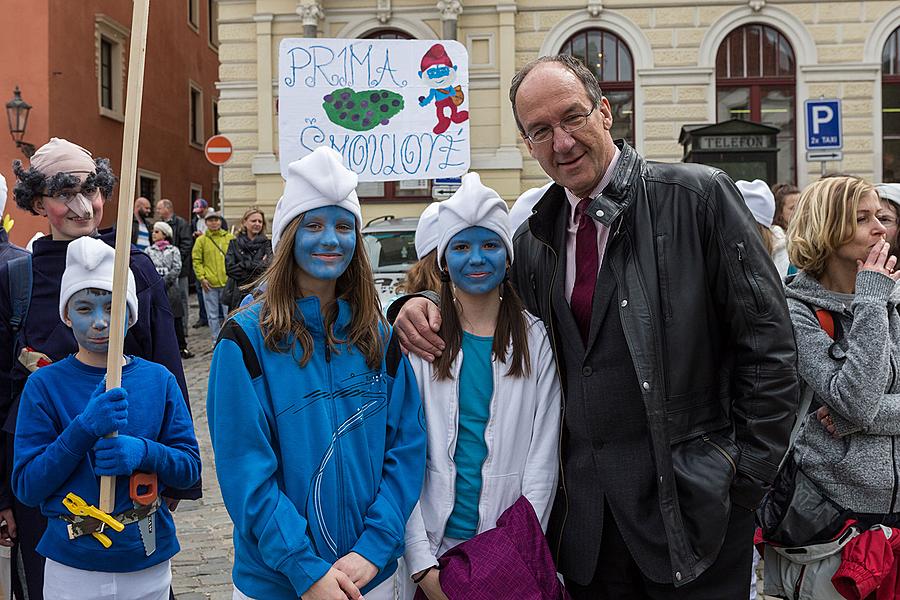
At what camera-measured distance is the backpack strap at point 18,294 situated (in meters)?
3.45

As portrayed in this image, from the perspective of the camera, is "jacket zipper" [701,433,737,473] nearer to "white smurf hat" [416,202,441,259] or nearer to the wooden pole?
the wooden pole

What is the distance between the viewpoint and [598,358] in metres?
2.79

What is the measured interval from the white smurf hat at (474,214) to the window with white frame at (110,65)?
22221 mm

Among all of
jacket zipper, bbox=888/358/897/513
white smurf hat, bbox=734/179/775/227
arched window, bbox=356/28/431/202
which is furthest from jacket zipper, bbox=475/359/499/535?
arched window, bbox=356/28/431/202

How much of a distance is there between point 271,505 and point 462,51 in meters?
5.06

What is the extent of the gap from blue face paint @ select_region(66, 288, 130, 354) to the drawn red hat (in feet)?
13.5

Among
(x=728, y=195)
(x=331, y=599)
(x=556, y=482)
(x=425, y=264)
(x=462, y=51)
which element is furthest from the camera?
(x=462, y=51)

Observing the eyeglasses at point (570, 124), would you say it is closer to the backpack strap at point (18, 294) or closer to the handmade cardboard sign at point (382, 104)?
the backpack strap at point (18, 294)

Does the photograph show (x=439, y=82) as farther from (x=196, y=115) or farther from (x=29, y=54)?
(x=196, y=115)

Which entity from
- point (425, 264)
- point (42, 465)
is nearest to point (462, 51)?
point (425, 264)

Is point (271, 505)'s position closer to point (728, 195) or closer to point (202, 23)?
point (728, 195)

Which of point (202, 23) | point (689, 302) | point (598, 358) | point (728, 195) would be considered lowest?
point (598, 358)

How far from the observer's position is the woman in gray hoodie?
10.5 ft

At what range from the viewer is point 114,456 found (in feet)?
9.79
